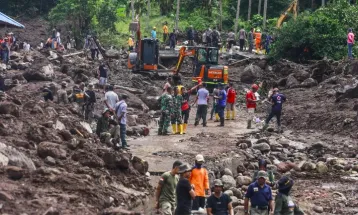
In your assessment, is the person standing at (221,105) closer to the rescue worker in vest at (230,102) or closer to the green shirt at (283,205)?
the rescue worker in vest at (230,102)

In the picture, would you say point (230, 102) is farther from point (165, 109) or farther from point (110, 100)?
point (110, 100)

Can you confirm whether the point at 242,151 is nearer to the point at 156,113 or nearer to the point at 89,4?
the point at 156,113

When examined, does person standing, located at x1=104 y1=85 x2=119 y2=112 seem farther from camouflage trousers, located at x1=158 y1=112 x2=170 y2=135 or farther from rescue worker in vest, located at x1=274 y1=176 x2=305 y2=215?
rescue worker in vest, located at x1=274 y1=176 x2=305 y2=215

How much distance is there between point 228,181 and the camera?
52.7ft

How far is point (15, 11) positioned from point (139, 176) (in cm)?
4767

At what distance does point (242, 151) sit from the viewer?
760 inches

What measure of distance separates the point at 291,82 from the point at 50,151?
69.2 feet

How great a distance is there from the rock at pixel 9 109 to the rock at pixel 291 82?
746 inches

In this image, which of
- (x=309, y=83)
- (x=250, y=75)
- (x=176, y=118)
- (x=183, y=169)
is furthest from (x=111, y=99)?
(x=250, y=75)

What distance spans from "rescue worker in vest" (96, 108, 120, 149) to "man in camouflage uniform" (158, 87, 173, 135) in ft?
8.75

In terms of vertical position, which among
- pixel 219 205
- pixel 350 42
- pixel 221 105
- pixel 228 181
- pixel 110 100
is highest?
pixel 350 42

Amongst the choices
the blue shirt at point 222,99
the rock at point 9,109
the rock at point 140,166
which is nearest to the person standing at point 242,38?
the blue shirt at point 222,99

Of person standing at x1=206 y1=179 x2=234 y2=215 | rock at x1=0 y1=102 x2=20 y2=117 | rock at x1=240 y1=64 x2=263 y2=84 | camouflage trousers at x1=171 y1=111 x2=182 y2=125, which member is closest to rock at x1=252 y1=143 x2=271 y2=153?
camouflage trousers at x1=171 y1=111 x2=182 y2=125

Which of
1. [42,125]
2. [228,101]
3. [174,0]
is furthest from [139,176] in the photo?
[174,0]
